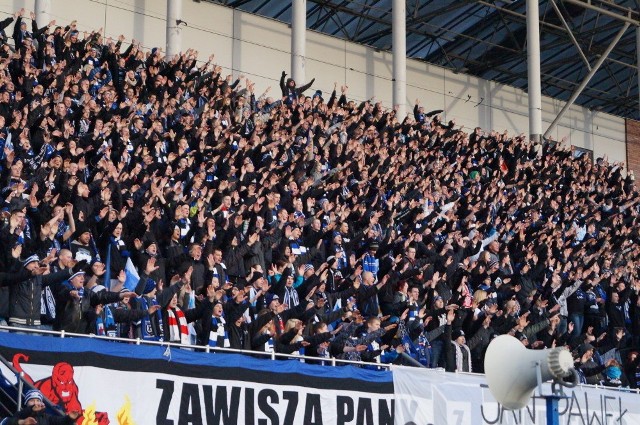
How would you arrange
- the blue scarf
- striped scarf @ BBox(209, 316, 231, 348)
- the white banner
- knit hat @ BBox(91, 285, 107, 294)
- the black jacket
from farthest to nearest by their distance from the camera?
the white banner < striped scarf @ BBox(209, 316, 231, 348) < knit hat @ BBox(91, 285, 107, 294) < the blue scarf < the black jacket

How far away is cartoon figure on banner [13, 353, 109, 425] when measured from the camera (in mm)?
10734

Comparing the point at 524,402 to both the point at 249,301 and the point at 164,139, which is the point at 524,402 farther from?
the point at 164,139

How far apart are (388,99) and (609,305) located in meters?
17.8

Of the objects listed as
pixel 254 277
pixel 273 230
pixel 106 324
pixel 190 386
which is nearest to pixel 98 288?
pixel 106 324

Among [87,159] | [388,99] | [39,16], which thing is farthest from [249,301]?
[388,99]

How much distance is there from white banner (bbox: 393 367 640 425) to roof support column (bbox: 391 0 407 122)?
1635 cm

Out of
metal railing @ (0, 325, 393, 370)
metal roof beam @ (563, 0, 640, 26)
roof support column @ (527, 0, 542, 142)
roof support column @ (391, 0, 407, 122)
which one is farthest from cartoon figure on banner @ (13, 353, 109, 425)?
metal roof beam @ (563, 0, 640, 26)

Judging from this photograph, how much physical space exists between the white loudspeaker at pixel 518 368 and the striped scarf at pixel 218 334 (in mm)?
7995

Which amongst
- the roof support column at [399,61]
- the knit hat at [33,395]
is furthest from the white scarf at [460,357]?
the roof support column at [399,61]

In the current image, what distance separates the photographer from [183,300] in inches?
555

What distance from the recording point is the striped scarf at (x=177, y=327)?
1335 centimetres

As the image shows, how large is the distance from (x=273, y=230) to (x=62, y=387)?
725 centimetres

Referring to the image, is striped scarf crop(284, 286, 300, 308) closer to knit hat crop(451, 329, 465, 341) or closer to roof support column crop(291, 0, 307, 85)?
knit hat crop(451, 329, 465, 341)

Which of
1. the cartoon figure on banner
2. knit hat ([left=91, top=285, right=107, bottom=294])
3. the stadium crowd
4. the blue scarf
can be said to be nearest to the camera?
the cartoon figure on banner
